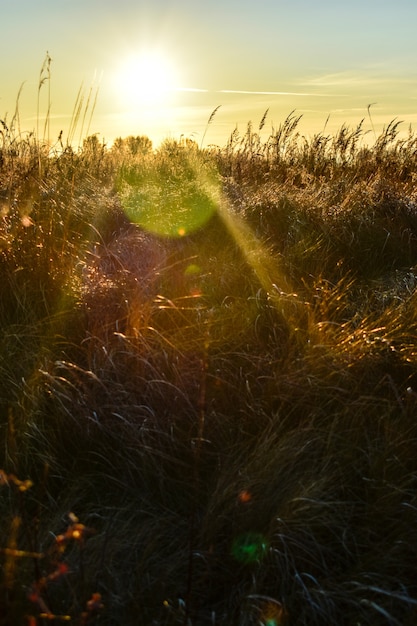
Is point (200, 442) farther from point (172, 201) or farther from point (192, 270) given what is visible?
point (172, 201)

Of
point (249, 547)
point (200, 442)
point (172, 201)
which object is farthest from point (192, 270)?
point (200, 442)

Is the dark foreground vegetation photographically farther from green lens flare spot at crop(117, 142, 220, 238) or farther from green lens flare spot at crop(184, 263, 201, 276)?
green lens flare spot at crop(117, 142, 220, 238)

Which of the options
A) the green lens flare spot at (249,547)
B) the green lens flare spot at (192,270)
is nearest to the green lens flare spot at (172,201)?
the green lens flare spot at (192,270)

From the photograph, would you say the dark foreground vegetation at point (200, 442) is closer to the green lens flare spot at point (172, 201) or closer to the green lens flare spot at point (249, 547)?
the green lens flare spot at point (249, 547)

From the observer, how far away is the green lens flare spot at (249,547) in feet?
6.24

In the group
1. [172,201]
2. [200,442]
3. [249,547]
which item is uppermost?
[172,201]

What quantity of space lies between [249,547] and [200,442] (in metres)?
0.57

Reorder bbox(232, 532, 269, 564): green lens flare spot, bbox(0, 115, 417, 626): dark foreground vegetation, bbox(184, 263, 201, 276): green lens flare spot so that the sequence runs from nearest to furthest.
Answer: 1. bbox(0, 115, 417, 626): dark foreground vegetation
2. bbox(232, 532, 269, 564): green lens flare spot
3. bbox(184, 263, 201, 276): green lens flare spot

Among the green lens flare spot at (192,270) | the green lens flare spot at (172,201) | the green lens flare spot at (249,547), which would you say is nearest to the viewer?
the green lens flare spot at (249,547)

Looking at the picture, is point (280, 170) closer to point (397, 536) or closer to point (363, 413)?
point (363, 413)

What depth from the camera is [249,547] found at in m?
1.94

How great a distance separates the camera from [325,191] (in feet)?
18.7

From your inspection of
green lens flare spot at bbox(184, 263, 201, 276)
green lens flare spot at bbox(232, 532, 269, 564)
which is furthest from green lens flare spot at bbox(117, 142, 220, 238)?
green lens flare spot at bbox(232, 532, 269, 564)

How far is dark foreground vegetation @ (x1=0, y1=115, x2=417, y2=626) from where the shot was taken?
1.78 meters
